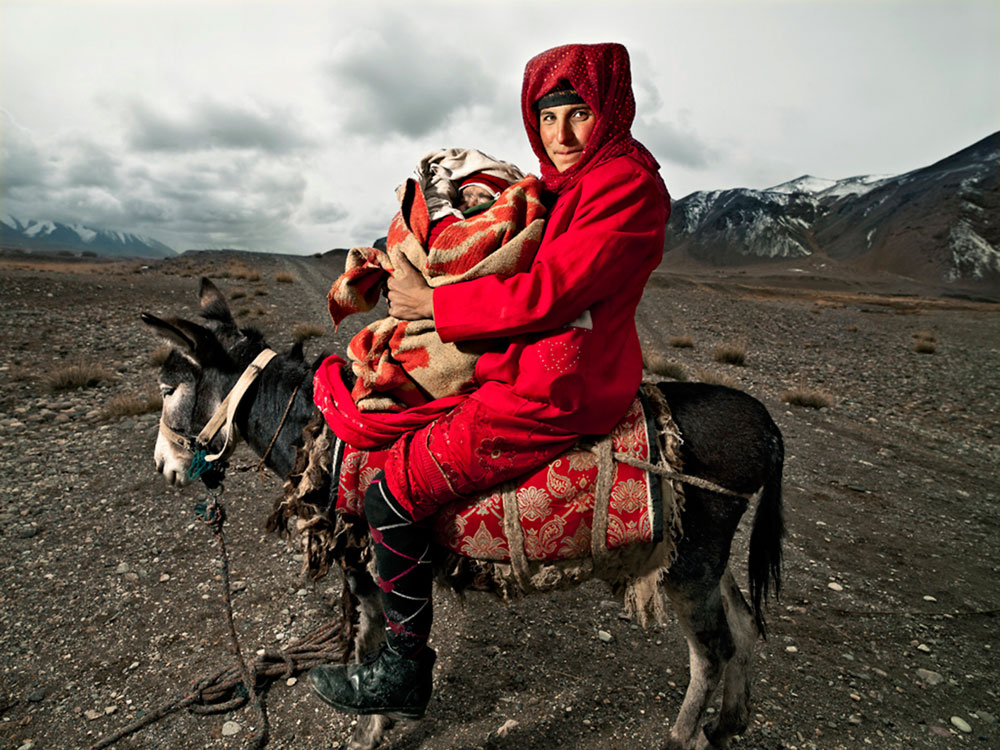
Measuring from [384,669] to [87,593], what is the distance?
3.34 metres

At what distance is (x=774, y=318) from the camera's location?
68.5 feet

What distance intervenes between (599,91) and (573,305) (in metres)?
0.95

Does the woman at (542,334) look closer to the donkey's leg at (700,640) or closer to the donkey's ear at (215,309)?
the donkey's leg at (700,640)

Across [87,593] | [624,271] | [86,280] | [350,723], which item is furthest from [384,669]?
[86,280]

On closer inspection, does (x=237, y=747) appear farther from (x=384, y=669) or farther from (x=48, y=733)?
(x=384, y=669)

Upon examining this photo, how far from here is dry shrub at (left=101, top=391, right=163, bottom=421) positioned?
296 inches

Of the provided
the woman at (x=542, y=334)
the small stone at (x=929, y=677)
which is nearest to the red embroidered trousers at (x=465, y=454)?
the woman at (x=542, y=334)

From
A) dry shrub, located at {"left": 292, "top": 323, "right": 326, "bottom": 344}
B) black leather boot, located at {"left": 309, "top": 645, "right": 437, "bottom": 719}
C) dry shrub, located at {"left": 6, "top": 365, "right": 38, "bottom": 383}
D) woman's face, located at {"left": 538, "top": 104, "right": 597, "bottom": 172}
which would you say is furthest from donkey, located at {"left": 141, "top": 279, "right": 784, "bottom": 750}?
dry shrub, located at {"left": 292, "top": 323, "right": 326, "bottom": 344}

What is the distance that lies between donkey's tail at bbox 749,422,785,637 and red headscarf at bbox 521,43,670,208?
145 centimetres

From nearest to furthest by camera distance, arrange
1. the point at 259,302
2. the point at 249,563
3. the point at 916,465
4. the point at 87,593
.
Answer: the point at 87,593 < the point at 249,563 < the point at 916,465 < the point at 259,302

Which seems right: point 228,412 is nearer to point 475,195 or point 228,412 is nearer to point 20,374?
point 475,195

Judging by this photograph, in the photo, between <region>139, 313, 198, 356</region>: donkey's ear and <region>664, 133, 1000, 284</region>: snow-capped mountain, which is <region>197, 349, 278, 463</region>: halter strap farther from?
<region>664, 133, 1000, 284</region>: snow-capped mountain

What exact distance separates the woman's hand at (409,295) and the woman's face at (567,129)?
2.69 ft

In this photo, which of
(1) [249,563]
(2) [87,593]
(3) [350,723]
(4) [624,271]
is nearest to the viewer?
Result: (4) [624,271]
